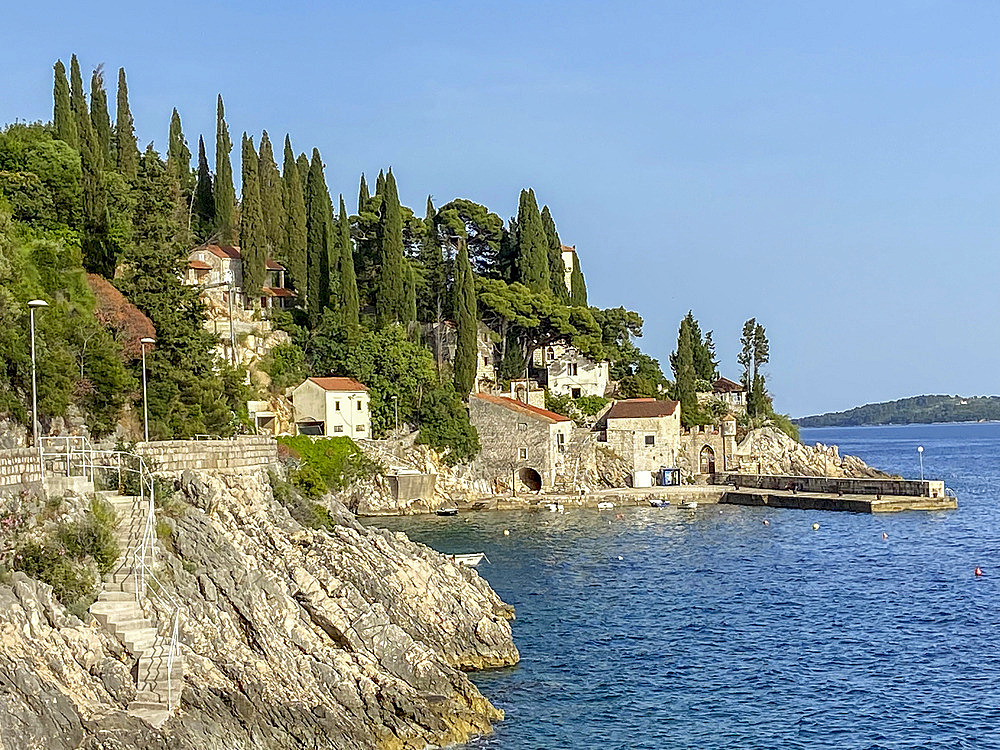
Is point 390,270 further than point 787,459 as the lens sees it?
No

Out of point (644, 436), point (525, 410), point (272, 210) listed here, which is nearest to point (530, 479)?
point (525, 410)

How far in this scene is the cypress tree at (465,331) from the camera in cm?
7525

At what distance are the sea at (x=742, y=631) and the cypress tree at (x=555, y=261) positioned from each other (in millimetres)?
29811

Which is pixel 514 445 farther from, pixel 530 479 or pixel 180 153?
pixel 180 153

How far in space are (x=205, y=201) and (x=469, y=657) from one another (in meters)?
57.7

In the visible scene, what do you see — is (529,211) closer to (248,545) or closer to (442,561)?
(442,561)

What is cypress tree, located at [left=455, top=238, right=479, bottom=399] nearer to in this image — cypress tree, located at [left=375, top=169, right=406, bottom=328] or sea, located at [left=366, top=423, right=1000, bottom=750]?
cypress tree, located at [left=375, top=169, right=406, bottom=328]

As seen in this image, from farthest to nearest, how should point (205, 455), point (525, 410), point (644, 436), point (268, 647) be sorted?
point (644, 436), point (525, 410), point (205, 455), point (268, 647)

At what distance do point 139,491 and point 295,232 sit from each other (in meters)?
52.3

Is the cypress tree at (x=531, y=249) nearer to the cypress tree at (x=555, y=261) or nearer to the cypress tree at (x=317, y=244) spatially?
the cypress tree at (x=555, y=261)

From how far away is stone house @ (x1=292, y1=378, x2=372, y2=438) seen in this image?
6769 cm

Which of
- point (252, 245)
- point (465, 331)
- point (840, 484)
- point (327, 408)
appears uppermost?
point (252, 245)

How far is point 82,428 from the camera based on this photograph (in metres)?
35.9

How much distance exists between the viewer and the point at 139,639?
66.5 ft
